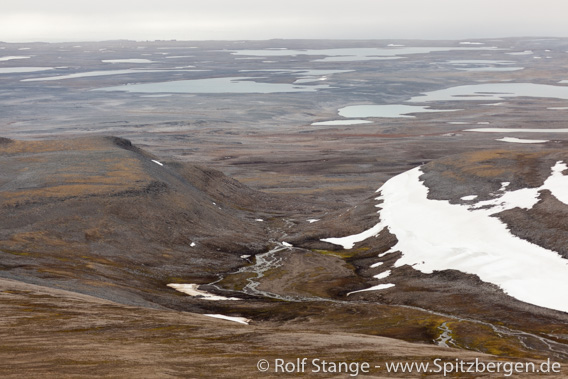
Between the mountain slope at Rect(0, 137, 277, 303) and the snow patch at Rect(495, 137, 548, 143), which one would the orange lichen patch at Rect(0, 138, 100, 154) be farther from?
the snow patch at Rect(495, 137, 548, 143)

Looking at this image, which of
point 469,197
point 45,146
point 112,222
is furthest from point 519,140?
point 112,222

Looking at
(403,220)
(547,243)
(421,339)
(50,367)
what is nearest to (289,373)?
(50,367)

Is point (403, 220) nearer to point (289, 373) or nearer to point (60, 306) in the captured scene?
A: point (60, 306)

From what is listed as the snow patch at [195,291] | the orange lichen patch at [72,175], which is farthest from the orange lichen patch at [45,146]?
the snow patch at [195,291]

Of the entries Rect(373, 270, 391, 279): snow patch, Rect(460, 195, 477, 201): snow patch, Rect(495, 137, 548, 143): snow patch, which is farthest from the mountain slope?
Rect(495, 137, 548, 143): snow patch

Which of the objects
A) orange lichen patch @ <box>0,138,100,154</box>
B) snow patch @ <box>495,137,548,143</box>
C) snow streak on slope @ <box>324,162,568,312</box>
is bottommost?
snow patch @ <box>495,137,548,143</box>

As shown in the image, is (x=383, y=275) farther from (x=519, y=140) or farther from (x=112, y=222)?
(x=519, y=140)

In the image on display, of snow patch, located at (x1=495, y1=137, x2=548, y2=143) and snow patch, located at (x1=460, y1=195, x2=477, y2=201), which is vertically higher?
snow patch, located at (x1=460, y1=195, x2=477, y2=201)

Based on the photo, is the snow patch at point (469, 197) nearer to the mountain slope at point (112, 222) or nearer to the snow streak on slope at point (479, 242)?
the snow streak on slope at point (479, 242)
